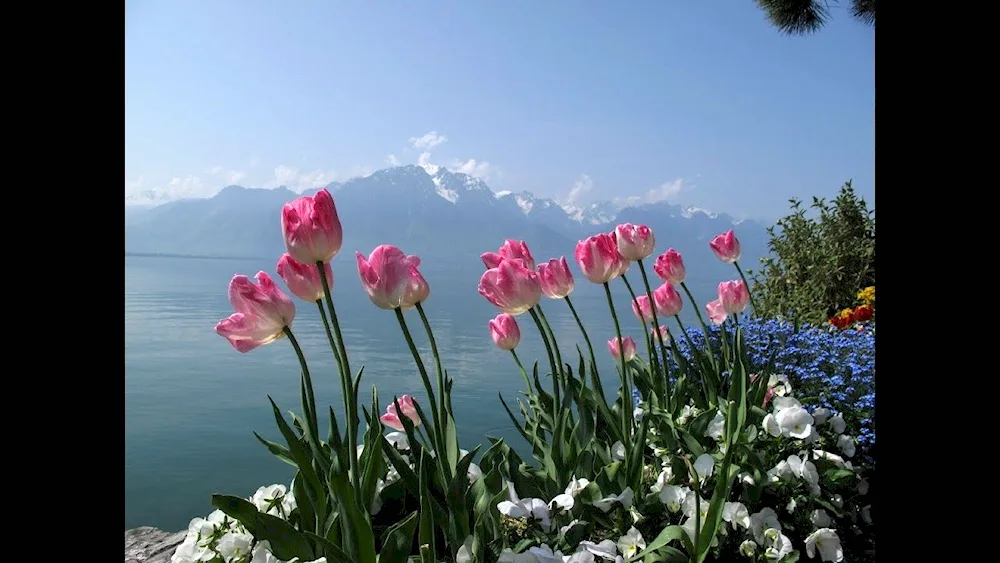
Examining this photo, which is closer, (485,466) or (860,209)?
(485,466)

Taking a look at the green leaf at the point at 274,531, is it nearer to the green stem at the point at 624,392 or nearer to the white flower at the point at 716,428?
the green stem at the point at 624,392

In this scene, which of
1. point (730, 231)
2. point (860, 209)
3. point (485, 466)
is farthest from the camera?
point (860, 209)

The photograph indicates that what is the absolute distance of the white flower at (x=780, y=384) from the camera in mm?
2350

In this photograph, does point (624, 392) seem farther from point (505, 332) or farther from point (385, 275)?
point (385, 275)

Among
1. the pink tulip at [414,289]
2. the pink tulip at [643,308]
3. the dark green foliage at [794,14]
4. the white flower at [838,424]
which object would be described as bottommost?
the white flower at [838,424]

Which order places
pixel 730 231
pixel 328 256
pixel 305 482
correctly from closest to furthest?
pixel 328 256 → pixel 305 482 → pixel 730 231

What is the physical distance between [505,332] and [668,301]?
778 mm

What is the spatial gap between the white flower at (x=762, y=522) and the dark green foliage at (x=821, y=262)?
4156mm

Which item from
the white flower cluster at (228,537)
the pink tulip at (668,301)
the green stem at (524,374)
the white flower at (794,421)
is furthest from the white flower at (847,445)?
the white flower cluster at (228,537)

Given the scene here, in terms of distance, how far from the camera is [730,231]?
8.51 feet
